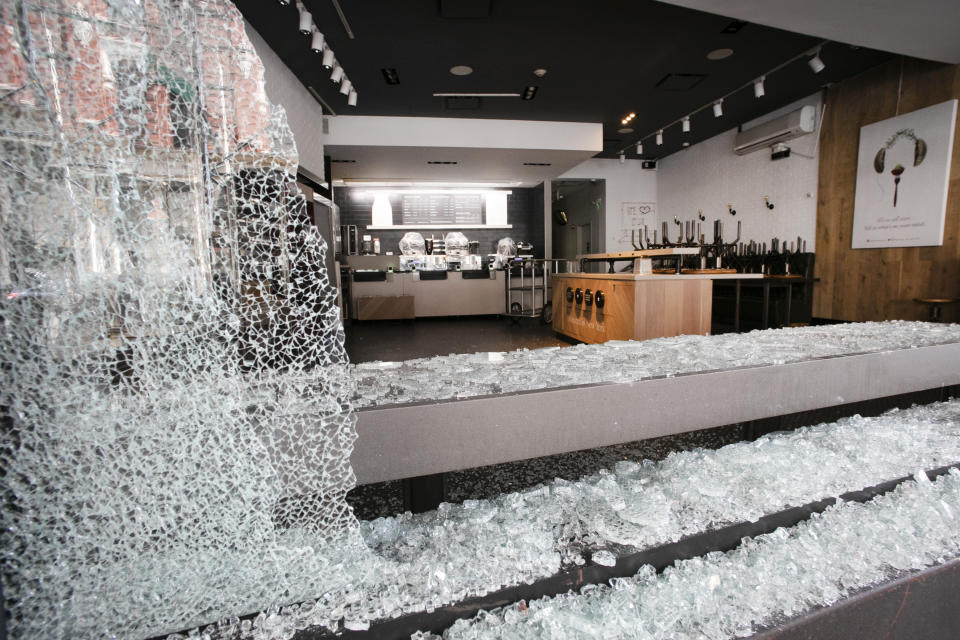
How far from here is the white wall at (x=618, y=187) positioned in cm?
768

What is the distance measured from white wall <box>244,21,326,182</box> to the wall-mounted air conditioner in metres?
5.37

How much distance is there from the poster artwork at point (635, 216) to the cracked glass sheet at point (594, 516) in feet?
23.5

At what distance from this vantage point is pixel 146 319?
1.73ft

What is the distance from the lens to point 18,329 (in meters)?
0.48

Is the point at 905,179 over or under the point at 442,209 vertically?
under

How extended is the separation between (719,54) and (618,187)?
405cm

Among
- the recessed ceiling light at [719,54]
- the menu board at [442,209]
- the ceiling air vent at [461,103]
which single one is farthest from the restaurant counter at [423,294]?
the recessed ceiling light at [719,54]

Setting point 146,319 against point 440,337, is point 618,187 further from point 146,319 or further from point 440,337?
point 146,319

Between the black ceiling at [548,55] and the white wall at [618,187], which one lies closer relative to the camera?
the black ceiling at [548,55]

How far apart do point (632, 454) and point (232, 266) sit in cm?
135

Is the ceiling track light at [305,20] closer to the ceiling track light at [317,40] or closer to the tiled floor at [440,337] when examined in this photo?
the ceiling track light at [317,40]

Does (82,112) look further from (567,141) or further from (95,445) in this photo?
(567,141)

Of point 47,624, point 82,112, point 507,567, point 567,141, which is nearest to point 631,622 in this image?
point 507,567

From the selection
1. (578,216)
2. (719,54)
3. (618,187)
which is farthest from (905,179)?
(578,216)
